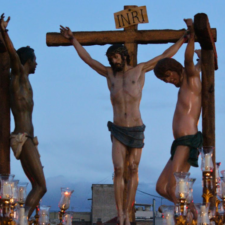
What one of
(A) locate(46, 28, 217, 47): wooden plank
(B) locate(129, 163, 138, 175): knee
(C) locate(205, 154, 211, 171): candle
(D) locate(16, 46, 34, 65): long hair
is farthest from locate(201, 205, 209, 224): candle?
(A) locate(46, 28, 217, 47): wooden plank

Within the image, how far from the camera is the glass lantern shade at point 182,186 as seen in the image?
9484 mm

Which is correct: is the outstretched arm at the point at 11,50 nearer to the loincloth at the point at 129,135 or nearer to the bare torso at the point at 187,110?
the loincloth at the point at 129,135

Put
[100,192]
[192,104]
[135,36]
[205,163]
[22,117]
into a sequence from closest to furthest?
[205,163] → [192,104] → [22,117] → [135,36] → [100,192]

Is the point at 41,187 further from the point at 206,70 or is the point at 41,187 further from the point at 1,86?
the point at 206,70

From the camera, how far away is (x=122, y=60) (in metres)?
12.0

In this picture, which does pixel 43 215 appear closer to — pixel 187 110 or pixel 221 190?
pixel 187 110

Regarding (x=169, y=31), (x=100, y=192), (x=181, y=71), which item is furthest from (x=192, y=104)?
(x=100, y=192)

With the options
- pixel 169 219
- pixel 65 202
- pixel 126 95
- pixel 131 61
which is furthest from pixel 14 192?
pixel 131 61

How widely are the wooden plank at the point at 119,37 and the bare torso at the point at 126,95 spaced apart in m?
1.10

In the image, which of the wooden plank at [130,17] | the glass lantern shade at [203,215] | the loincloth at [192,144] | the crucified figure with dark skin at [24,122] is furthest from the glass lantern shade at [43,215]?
the wooden plank at [130,17]

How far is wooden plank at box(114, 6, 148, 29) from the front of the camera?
1316 cm

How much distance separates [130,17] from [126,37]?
32 cm

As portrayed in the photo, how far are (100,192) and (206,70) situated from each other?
455 inches

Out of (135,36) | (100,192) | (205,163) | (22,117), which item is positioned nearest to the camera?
(205,163)
